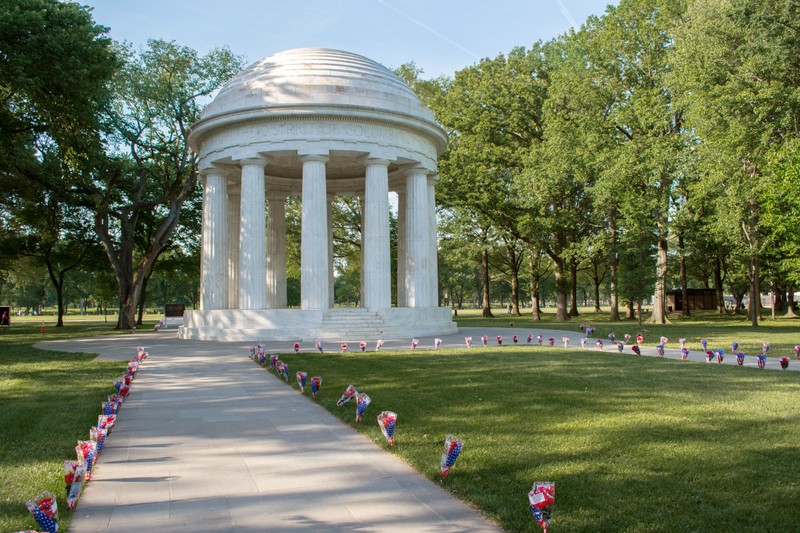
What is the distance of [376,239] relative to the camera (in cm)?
3369

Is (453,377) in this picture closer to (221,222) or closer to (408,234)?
Answer: (408,234)

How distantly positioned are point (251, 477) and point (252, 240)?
25633 mm

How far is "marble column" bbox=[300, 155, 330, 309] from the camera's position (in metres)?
32.2

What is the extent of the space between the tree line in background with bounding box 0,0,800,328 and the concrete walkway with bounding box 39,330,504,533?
64.2ft

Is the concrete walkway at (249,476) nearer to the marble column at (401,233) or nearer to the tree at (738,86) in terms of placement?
the marble column at (401,233)

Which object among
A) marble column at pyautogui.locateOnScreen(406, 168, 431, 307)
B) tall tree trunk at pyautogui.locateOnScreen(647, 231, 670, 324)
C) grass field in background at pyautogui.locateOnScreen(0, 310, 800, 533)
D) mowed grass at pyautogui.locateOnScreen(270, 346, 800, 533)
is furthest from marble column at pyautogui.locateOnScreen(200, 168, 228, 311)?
tall tree trunk at pyautogui.locateOnScreen(647, 231, 670, 324)

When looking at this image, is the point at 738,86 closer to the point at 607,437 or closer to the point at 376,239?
the point at 376,239

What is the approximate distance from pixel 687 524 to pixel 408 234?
99.8ft

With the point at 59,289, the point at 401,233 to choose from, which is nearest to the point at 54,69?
the point at 401,233

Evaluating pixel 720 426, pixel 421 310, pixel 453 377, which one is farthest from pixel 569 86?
pixel 720 426

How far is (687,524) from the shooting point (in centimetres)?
613

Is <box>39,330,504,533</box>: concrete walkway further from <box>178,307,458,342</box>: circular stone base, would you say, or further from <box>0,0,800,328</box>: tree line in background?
<box>0,0,800,328</box>: tree line in background

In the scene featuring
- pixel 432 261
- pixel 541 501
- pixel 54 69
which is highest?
pixel 54 69

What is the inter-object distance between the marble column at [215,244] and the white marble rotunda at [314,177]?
2.3 inches
